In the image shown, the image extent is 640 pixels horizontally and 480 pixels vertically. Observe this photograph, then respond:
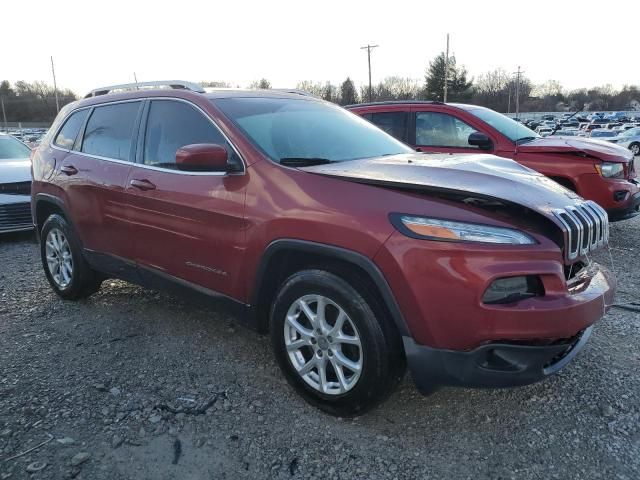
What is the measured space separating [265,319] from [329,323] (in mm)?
510

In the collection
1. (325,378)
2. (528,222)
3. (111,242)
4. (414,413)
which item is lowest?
(414,413)

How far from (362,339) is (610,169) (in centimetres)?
492

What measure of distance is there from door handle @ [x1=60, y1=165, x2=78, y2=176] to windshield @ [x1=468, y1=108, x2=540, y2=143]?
4.73 m

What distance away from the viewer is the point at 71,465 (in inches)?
100

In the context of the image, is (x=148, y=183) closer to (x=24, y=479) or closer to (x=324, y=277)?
(x=324, y=277)

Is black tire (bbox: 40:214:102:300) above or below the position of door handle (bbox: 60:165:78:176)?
below

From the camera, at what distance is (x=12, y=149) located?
8680 millimetres

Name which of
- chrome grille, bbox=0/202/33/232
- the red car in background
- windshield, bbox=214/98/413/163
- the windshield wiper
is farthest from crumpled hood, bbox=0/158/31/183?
the windshield wiper

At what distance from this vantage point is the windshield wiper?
10.2ft

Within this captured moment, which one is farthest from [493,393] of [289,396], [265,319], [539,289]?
[265,319]

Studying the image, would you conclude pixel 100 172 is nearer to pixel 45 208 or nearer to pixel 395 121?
pixel 45 208

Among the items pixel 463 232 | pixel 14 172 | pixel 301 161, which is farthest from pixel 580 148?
pixel 14 172

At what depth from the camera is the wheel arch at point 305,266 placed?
253 centimetres

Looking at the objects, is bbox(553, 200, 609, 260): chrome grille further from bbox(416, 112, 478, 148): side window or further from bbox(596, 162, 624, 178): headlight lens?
bbox(416, 112, 478, 148): side window
